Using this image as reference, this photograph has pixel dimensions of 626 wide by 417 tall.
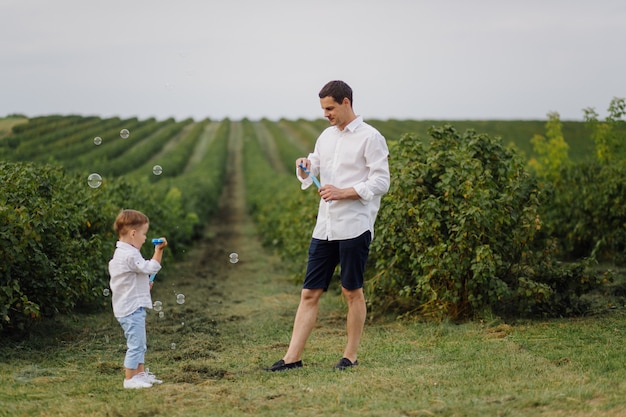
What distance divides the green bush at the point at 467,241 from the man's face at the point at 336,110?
2.58 m

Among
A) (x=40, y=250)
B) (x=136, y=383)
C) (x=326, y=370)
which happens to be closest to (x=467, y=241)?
(x=326, y=370)

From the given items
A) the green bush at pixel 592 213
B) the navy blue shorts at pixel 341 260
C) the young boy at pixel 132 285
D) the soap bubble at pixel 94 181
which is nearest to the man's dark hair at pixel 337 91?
the navy blue shorts at pixel 341 260

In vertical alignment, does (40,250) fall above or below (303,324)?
above

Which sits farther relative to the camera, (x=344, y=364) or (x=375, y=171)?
(x=344, y=364)

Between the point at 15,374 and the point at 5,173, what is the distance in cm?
263

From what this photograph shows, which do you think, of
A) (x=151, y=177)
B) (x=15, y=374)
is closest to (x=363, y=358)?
(x=15, y=374)

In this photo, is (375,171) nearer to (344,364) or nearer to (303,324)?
(303,324)

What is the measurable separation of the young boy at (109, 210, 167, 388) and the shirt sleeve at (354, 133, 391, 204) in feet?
5.30

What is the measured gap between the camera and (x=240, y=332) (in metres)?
8.73

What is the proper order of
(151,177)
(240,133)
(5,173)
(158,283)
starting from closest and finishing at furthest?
1. (5,173)
2. (158,283)
3. (151,177)
4. (240,133)

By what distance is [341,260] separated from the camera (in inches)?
245

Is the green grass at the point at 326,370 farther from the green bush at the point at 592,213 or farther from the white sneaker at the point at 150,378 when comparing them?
the green bush at the point at 592,213

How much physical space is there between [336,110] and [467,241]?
2.90 m

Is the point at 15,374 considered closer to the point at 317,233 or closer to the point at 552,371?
the point at 317,233
